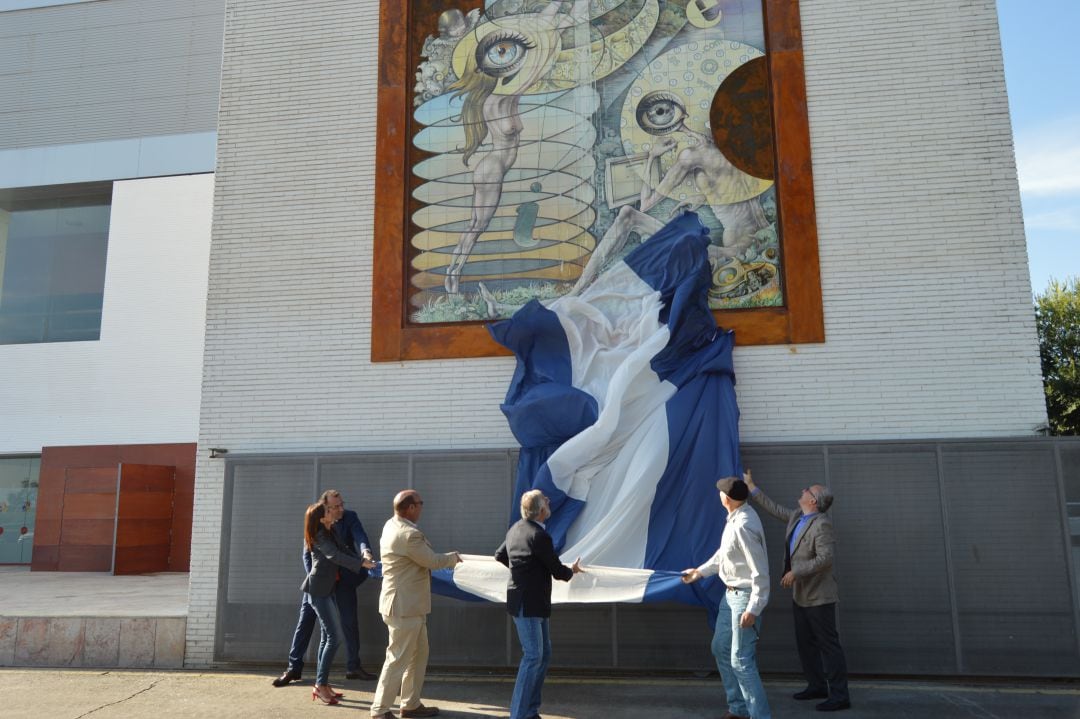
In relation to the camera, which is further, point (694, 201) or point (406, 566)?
point (694, 201)

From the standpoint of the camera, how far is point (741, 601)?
237 inches

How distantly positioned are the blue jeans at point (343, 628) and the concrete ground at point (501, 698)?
0.79 ft

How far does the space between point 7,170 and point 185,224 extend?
516 centimetres

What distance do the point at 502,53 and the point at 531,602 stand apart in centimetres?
648

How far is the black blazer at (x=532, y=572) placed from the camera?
6023 millimetres

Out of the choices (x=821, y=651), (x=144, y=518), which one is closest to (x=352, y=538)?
(x=821, y=651)

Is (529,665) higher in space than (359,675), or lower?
higher

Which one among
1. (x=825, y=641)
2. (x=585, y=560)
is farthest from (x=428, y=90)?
(x=825, y=641)

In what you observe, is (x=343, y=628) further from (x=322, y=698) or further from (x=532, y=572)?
(x=532, y=572)

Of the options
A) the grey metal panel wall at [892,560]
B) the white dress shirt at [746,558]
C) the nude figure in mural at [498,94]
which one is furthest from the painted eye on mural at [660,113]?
the white dress shirt at [746,558]

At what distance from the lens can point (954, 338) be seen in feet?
27.3

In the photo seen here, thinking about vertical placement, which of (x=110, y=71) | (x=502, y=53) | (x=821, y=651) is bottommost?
(x=821, y=651)

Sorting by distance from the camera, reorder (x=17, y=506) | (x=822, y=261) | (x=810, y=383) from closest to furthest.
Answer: (x=810, y=383) < (x=822, y=261) < (x=17, y=506)

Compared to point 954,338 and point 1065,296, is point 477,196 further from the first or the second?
point 1065,296
